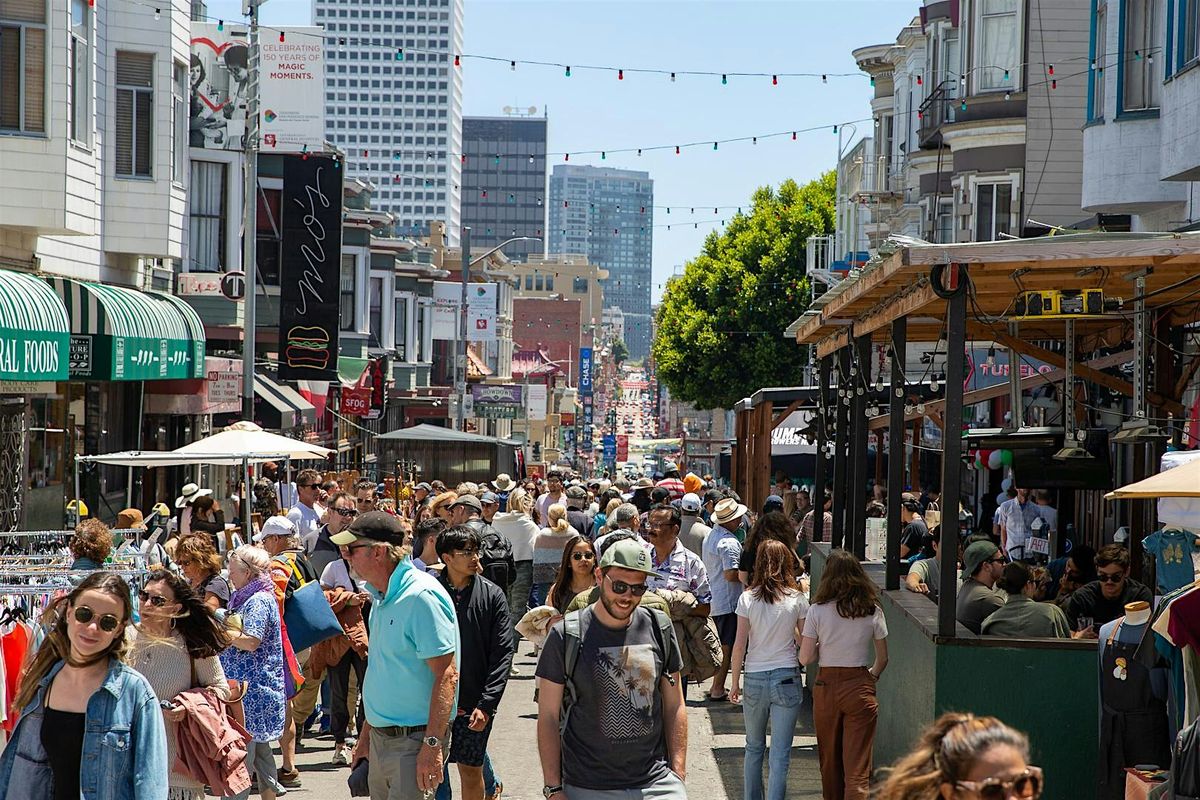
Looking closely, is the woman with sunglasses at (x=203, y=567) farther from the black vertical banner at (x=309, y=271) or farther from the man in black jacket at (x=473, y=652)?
the black vertical banner at (x=309, y=271)

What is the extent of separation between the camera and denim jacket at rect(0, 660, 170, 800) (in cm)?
567

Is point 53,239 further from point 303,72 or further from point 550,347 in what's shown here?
point 550,347

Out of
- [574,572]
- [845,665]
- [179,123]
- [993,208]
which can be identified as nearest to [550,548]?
[574,572]

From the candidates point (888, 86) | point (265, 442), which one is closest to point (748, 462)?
point (265, 442)

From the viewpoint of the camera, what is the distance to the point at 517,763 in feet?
36.9

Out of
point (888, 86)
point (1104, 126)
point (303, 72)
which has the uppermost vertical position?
point (888, 86)

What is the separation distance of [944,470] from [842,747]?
179 cm

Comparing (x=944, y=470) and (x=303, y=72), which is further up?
(x=303, y=72)

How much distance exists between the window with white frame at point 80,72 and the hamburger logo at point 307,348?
9.75 meters

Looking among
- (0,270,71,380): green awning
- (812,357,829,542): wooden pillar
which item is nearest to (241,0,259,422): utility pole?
(0,270,71,380): green awning

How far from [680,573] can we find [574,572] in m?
2.04

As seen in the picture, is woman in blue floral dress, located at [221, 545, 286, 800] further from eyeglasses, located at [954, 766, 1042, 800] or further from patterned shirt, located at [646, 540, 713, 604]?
eyeglasses, located at [954, 766, 1042, 800]

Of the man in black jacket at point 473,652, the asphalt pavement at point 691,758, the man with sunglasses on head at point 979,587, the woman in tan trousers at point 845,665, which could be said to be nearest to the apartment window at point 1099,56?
the asphalt pavement at point 691,758

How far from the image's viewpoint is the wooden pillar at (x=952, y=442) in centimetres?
848
